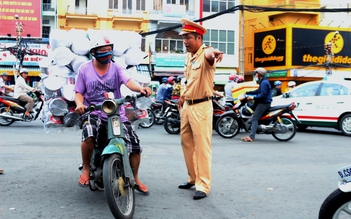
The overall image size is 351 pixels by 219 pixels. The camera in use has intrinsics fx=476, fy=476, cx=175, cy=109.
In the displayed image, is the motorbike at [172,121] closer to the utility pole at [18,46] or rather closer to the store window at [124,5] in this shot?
the utility pole at [18,46]

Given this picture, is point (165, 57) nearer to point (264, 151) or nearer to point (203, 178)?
point (264, 151)

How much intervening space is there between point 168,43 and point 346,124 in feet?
93.3

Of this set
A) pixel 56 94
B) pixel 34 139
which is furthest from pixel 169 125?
pixel 56 94

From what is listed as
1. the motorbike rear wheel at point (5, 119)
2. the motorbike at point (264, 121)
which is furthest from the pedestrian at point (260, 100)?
the motorbike rear wheel at point (5, 119)

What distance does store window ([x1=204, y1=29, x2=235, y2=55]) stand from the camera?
136 feet

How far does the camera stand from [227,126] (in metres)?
12.2

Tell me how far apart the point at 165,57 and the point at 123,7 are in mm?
5865

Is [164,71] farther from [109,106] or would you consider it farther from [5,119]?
[109,106]

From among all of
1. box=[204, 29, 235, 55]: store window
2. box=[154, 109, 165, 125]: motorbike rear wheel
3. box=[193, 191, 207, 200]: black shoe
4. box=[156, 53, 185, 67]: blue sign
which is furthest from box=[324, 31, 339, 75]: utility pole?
box=[193, 191, 207, 200]: black shoe

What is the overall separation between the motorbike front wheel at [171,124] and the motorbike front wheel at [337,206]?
9463mm

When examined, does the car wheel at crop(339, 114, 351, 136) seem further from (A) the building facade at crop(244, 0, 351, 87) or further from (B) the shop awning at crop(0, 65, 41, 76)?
(B) the shop awning at crop(0, 65, 41, 76)

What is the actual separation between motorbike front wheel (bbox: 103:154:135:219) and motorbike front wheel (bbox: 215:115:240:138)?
8002 mm

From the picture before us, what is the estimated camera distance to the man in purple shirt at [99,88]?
477 cm

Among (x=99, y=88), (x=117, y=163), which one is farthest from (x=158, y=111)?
(x=117, y=163)
